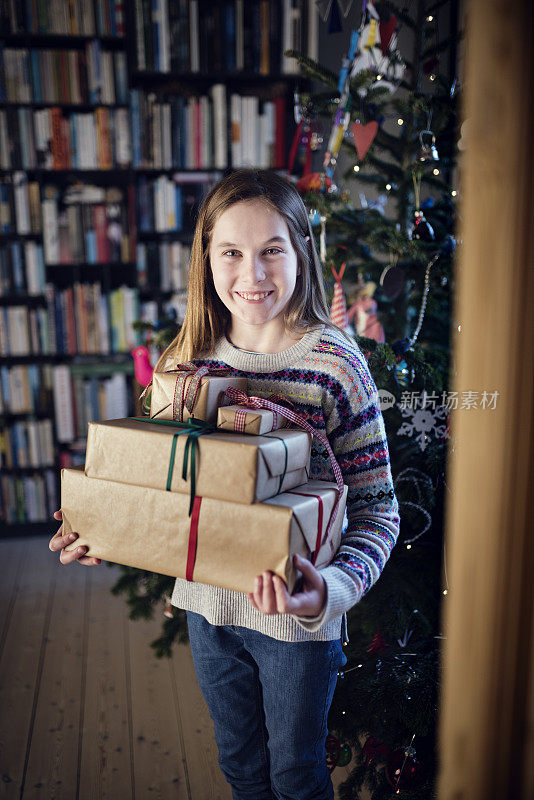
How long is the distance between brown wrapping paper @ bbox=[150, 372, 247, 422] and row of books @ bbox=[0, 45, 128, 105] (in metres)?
2.41

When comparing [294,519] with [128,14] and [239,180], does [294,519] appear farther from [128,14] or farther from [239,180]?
[128,14]

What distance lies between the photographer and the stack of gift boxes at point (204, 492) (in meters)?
0.74

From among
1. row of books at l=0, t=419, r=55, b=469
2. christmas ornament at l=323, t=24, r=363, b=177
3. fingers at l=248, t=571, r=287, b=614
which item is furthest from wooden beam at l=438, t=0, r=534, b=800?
row of books at l=0, t=419, r=55, b=469

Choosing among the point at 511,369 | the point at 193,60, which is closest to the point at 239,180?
the point at 511,369

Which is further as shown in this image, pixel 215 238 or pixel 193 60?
pixel 193 60

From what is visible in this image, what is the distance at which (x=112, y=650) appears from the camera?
205cm

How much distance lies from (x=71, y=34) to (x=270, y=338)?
247 centimetres

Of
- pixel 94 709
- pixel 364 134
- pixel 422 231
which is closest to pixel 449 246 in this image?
pixel 422 231

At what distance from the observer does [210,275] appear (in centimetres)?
108

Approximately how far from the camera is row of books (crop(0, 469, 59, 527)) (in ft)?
9.80

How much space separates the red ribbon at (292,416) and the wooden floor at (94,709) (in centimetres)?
103

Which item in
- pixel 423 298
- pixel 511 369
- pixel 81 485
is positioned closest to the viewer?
pixel 511 369

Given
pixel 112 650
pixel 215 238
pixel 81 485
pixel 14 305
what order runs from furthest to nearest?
pixel 14 305, pixel 112 650, pixel 215 238, pixel 81 485

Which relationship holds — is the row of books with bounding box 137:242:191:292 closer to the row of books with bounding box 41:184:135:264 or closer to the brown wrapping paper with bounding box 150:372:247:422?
the row of books with bounding box 41:184:135:264
